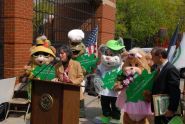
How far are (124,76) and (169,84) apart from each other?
1202 mm

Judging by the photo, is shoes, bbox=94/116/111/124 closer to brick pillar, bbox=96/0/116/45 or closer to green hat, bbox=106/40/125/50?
green hat, bbox=106/40/125/50

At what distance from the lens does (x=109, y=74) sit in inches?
326

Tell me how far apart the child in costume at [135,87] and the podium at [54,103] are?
1.28 meters

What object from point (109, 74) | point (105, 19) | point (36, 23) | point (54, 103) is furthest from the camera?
point (105, 19)

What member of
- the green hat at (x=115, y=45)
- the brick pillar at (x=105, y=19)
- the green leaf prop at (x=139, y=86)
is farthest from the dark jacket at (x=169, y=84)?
the brick pillar at (x=105, y=19)

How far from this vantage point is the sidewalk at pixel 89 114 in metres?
8.44

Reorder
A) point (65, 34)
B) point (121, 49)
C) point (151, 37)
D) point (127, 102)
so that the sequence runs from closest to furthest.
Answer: point (127, 102) < point (121, 49) < point (65, 34) < point (151, 37)

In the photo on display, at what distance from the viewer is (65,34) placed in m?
14.1

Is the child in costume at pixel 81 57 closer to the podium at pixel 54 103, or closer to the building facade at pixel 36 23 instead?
the building facade at pixel 36 23

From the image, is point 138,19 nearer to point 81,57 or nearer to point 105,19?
point 105,19

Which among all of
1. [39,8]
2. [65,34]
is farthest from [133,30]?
[39,8]

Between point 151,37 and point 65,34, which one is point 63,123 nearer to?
point 65,34

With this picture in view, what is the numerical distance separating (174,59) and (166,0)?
35378mm

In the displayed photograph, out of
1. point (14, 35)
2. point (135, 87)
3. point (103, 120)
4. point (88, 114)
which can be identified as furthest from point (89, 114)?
point (135, 87)
